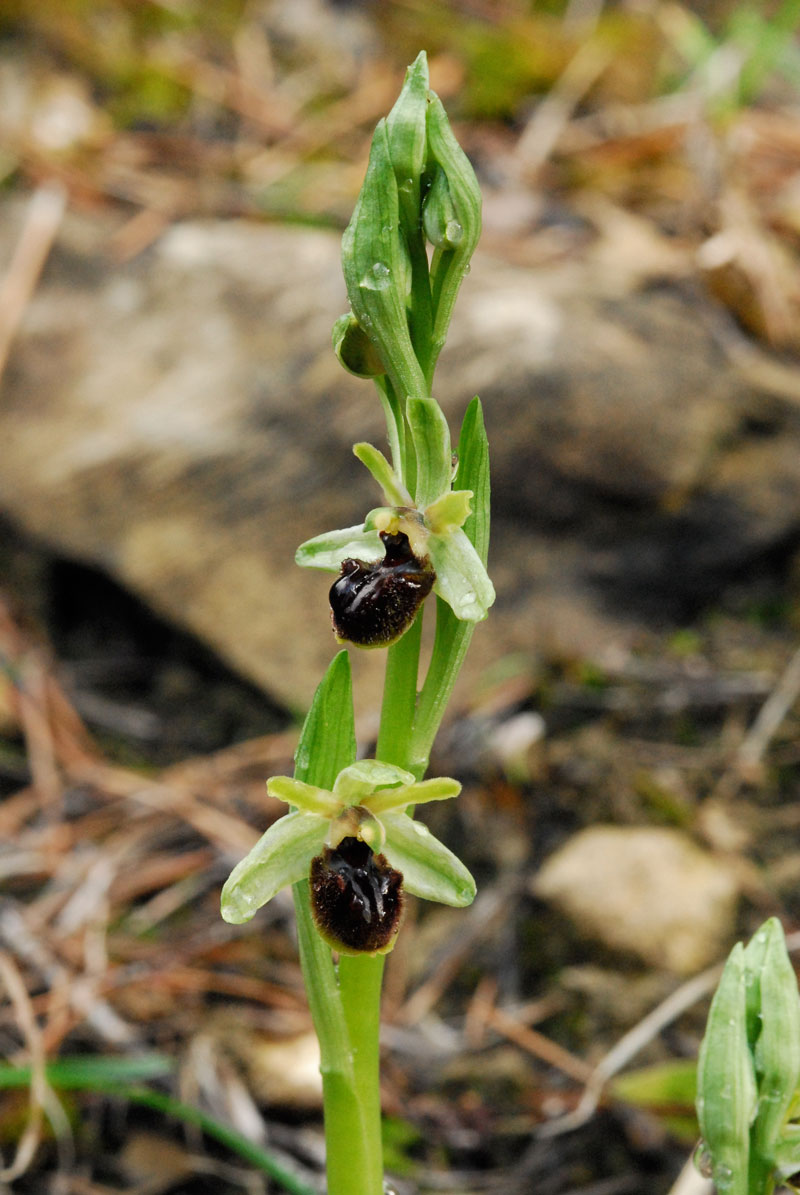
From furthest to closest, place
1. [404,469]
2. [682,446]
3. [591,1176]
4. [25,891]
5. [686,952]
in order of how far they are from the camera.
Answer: [682,446] → [25,891] → [686,952] → [591,1176] → [404,469]

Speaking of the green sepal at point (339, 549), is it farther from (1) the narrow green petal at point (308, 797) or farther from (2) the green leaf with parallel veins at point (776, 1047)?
(2) the green leaf with parallel veins at point (776, 1047)

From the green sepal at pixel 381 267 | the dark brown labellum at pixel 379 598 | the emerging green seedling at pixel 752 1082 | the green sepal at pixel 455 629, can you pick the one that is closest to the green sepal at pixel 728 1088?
the emerging green seedling at pixel 752 1082

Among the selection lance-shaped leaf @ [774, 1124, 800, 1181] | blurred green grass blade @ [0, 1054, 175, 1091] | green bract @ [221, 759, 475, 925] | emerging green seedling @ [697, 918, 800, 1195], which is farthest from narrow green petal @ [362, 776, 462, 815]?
blurred green grass blade @ [0, 1054, 175, 1091]

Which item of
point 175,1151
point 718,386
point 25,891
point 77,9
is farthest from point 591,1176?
point 77,9

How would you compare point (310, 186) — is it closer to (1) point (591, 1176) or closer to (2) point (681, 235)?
(2) point (681, 235)

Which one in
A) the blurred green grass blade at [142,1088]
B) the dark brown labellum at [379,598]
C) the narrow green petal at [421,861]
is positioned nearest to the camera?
the dark brown labellum at [379,598]

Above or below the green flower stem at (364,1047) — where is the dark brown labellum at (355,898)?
above
